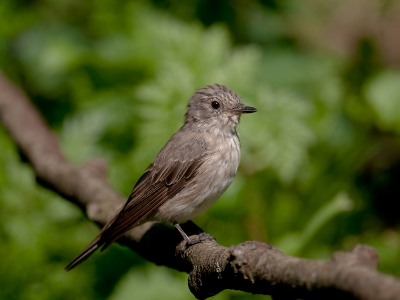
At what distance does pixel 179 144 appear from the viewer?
4777mm

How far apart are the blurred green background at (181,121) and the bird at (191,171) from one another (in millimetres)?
393

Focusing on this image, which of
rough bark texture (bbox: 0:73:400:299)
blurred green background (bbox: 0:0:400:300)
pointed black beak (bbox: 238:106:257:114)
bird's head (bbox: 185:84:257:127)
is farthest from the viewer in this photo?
blurred green background (bbox: 0:0:400:300)

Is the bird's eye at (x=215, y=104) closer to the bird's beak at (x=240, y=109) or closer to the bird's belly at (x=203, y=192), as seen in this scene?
the bird's beak at (x=240, y=109)

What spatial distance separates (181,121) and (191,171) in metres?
0.95

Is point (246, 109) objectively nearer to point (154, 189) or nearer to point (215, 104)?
point (215, 104)

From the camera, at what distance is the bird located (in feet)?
14.0

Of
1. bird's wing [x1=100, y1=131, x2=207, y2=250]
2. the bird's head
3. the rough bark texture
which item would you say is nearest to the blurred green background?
the bird's head

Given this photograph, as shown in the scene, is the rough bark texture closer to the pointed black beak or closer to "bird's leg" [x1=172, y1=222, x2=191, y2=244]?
"bird's leg" [x1=172, y1=222, x2=191, y2=244]

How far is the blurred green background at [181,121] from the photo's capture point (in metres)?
5.09

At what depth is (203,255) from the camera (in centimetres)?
322

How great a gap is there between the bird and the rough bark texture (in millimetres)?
177

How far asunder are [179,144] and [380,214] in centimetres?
298

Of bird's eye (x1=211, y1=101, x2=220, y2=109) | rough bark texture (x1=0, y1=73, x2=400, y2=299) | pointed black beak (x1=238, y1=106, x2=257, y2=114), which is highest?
bird's eye (x1=211, y1=101, x2=220, y2=109)

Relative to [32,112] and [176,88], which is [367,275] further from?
[32,112]
